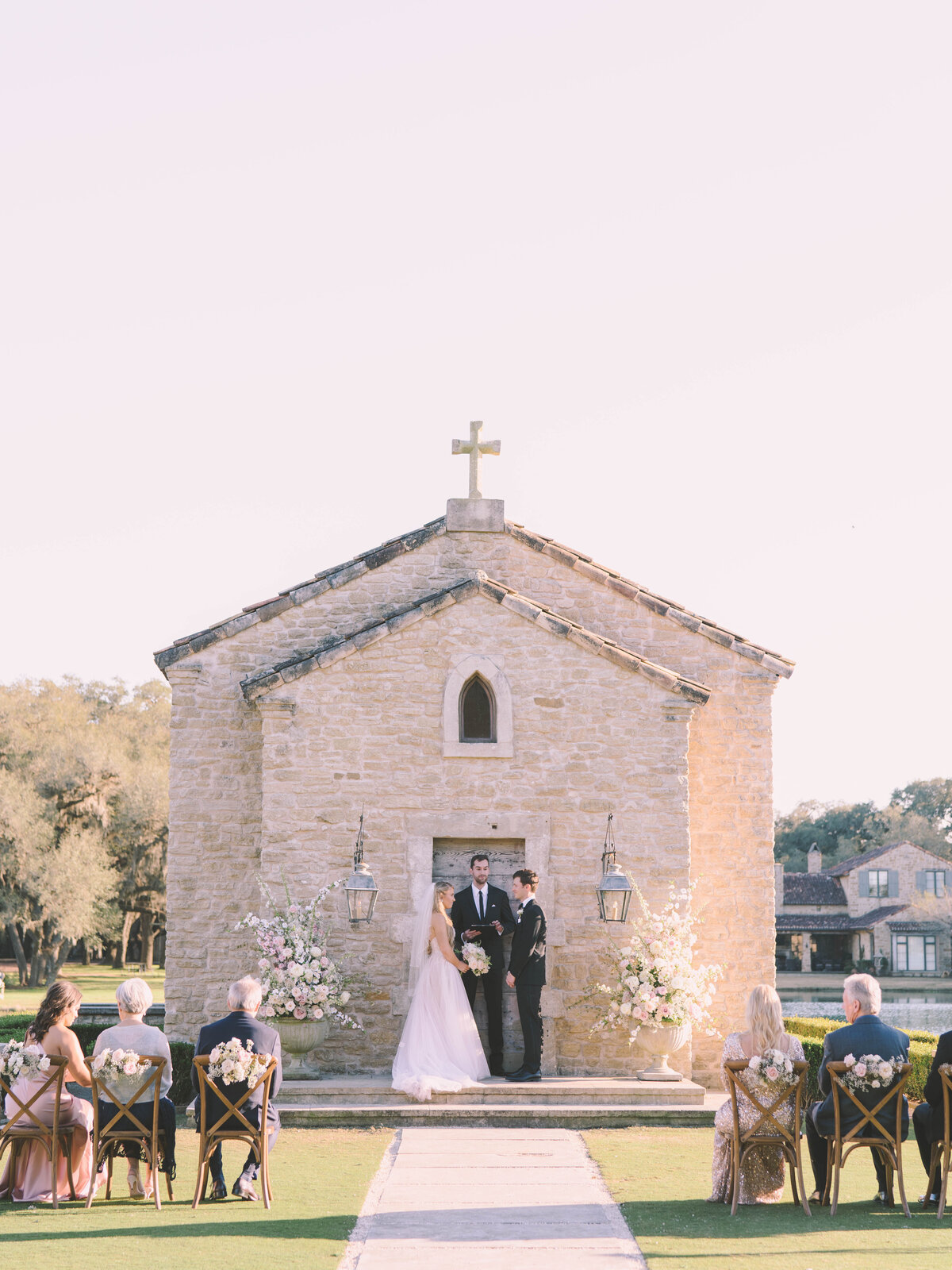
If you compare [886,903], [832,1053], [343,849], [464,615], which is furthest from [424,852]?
[886,903]

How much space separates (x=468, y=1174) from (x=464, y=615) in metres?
6.64

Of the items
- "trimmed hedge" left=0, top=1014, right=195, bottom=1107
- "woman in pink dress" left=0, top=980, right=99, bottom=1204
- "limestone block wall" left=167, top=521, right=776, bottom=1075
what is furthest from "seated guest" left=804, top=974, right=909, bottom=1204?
A: "trimmed hedge" left=0, top=1014, right=195, bottom=1107

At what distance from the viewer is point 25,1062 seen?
8969 millimetres

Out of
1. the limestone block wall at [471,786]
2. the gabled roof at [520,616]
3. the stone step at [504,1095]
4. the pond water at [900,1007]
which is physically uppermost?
the gabled roof at [520,616]

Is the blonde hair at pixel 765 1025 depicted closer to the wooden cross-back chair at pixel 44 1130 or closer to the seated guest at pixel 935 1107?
the seated guest at pixel 935 1107

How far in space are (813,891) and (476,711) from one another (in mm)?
48069

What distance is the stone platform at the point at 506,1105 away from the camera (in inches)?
498

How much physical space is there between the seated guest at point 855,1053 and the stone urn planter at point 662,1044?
4610mm

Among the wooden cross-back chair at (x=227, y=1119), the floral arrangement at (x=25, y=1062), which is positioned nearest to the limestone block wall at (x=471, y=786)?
the wooden cross-back chair at (x=227, y=1119)

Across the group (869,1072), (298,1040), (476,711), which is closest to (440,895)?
(298,1040)

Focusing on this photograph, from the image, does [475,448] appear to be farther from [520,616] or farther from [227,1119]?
[227,1119]

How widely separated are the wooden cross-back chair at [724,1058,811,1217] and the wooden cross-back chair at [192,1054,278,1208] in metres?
3.14

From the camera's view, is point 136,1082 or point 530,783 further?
point 530,783

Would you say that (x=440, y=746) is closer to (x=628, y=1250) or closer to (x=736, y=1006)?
(x=736, y=1006)
